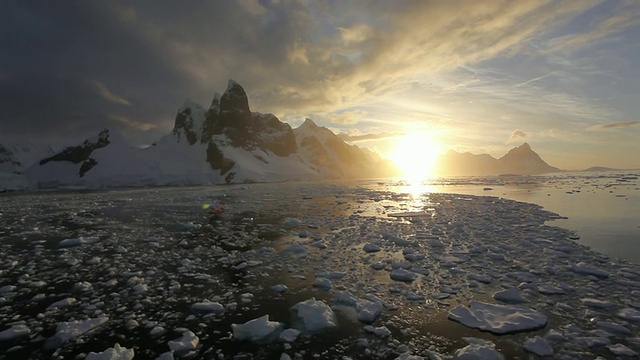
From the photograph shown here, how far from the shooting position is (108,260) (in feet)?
29.4

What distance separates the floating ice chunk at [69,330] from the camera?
4.48 metres

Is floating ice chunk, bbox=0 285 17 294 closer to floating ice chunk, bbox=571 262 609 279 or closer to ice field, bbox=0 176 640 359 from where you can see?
ice field, bbox=0 176 640 359

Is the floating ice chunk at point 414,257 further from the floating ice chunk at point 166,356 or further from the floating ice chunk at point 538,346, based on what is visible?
the floating ice chunk at point 166,356

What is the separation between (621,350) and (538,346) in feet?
3.58

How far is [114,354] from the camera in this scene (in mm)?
4082

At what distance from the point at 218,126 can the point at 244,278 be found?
141588 millimetres

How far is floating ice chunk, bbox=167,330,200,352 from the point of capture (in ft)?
14.3

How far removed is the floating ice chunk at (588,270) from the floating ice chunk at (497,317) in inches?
129

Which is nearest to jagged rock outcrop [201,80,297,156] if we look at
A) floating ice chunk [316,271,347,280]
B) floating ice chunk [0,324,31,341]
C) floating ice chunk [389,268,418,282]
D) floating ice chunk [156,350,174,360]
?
floating ice chunk [316,271,347,280]

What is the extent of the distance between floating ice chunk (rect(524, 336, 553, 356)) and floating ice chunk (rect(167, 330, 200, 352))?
4861 mm

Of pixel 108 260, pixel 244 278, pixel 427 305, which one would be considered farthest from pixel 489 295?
pixel 108 260

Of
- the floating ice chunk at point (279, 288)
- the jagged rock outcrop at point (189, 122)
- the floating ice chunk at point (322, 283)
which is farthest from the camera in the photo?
the jagged rock outcrop at point (189, 122)

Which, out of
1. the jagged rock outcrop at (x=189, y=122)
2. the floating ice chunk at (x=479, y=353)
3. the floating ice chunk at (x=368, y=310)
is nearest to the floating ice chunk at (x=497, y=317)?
the floating ice chunk at (x=479, y=353)

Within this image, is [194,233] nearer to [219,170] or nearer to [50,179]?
[219,170]
